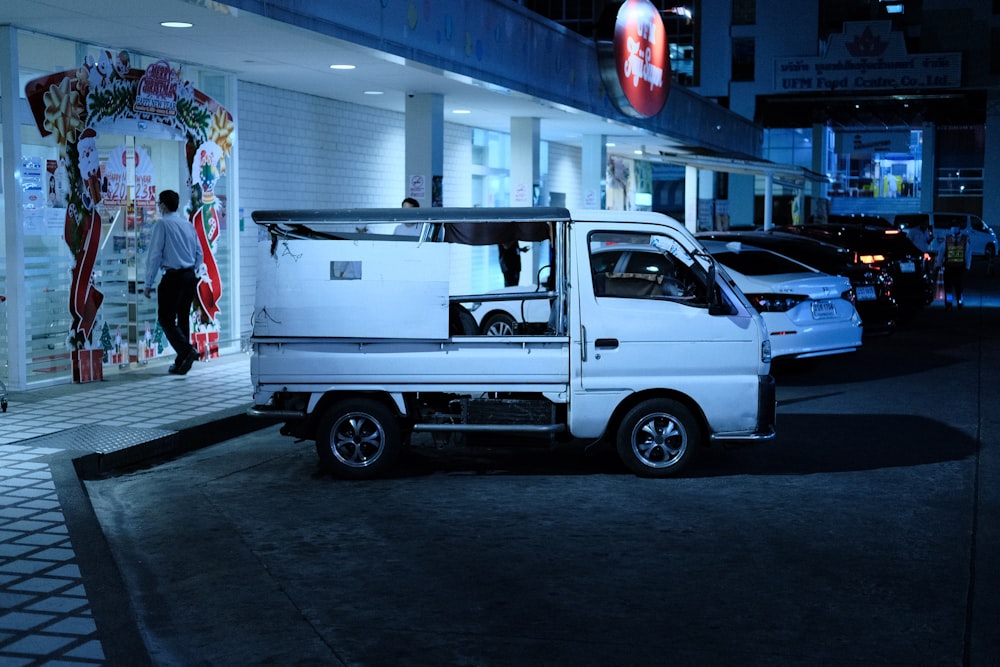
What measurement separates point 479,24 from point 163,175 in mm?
4380

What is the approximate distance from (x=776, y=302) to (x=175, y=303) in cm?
664

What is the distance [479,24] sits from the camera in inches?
604

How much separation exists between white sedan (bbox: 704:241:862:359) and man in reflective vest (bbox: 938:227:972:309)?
10913 millimetres

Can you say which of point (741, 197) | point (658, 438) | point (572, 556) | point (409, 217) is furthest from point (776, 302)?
point (741, 197)

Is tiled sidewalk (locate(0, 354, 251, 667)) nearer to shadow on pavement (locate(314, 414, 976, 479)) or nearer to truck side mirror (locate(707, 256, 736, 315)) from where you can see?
shadow on pavement (locate(314, 414, 976, 479))

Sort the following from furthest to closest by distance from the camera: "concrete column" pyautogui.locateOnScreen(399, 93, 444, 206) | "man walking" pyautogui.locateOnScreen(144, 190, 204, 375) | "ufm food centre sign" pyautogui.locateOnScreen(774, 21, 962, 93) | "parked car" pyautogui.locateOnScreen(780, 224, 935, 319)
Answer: "ufm food centre sign" pyautogui.locateOnScreen(774, 21, 962, 93), "parked car" pyautogui.locateOnScreen(780, 224, 935, 319), "concrete column" pyautogui.locateOnScreen(399, 93, 444, 206), "man walking" pyautogui.locateOnScreen(144, 190, 204, 375)

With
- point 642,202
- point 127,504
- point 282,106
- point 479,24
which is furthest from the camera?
point 642,202

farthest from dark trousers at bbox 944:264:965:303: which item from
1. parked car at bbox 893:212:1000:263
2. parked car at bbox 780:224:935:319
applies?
parked car at bbox 893:212:1000:263

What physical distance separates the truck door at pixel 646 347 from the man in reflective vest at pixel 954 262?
16.5 m

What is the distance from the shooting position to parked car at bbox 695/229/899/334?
16.2m

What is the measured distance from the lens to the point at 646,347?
8727 millimetres

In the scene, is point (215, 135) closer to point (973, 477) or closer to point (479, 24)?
point (479, 24)

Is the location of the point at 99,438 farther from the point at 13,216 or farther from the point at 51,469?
the point at 13,216

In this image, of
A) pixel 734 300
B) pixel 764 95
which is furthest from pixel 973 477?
pixel 764 95
